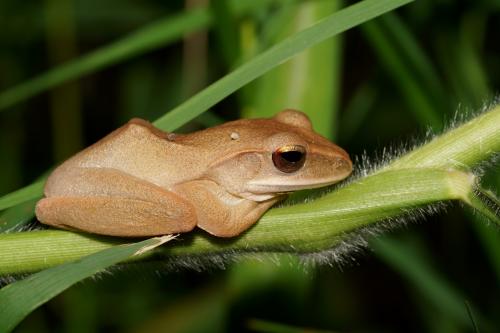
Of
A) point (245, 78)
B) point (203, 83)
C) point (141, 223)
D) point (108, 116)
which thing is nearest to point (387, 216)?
point (245, 78)

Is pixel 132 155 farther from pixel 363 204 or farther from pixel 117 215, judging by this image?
pixel 363 204

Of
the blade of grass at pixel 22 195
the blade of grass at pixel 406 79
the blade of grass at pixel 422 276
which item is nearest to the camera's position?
the blade of grass at pixel 22 195

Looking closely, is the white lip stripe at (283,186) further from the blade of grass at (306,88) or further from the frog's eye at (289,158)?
the blade of grass at (306,88)

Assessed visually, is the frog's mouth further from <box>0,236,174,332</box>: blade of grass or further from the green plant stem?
<box>0,236,174,332</box>: blade of grass

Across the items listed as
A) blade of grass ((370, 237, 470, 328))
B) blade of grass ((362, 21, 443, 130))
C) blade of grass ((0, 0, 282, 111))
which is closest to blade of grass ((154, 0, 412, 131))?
blade of grass ((362, 21, 443, 130))

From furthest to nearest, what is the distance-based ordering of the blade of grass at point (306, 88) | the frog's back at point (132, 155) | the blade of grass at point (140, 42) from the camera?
the blade of grass at point (306, 88) → the blade of grass at point (140, 42) → the frog's back at point (132, 155)

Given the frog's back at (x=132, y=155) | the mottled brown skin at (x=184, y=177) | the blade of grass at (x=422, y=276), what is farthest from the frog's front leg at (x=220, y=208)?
the blade of grass at (x=422, y=276)

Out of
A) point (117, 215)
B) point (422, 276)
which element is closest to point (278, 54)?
point (117, 215)
